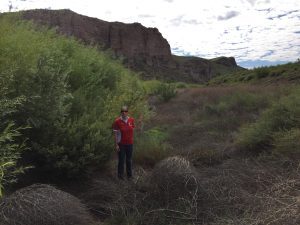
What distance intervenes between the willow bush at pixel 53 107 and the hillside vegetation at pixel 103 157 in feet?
0.07

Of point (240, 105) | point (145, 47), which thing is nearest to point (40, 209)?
point (240, 105)

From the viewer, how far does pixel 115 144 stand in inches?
439

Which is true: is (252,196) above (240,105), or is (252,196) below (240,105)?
above

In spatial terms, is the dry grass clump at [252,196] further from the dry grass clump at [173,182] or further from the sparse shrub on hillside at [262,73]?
the sparse shrub on hillside at [262,73]

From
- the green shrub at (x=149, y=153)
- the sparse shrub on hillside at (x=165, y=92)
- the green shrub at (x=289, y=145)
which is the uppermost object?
the green shrub at (x=289, y=145)

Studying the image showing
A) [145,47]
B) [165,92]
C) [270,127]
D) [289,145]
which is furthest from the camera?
[145,47]

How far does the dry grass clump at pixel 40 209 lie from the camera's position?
6.84 meters

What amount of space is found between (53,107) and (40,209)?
3204mm

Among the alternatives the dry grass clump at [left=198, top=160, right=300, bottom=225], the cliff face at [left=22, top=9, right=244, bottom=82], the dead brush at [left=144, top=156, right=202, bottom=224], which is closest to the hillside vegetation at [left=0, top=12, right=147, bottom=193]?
the dead brush at [left=144, top=156, right=202, bottom=224]

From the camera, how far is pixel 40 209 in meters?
6.96

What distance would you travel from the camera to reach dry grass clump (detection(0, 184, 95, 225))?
22.4 ft

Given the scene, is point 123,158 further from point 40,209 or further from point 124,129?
point 40,209

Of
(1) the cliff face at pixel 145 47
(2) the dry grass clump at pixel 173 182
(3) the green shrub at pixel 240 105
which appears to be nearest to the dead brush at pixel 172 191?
(2) the dry grass clump at pixel 173 182

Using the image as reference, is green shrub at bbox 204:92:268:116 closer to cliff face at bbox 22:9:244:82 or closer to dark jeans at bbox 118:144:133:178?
dark jeans at bbox 118:144:133:178
